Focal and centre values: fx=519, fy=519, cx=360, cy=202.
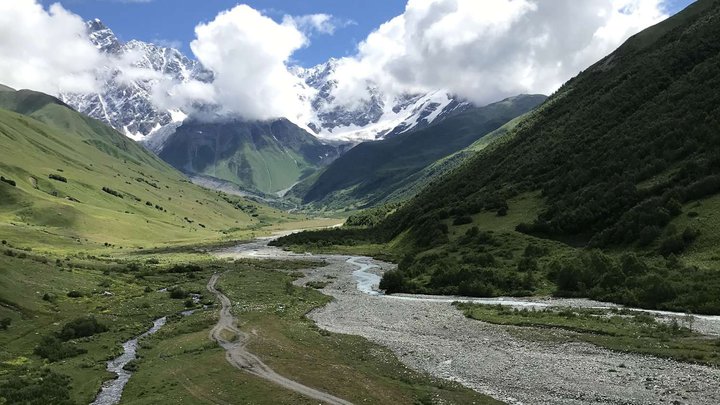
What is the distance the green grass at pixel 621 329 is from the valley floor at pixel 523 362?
4.10 feet

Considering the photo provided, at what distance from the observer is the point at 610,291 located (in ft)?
220

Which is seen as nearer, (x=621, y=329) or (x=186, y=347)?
(x=621, y=329)

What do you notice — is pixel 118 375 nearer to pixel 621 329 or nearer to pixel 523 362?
pixel 523 362

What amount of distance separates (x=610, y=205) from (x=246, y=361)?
2979 inches

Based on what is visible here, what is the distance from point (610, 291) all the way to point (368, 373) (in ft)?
130

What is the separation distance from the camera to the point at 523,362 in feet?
144

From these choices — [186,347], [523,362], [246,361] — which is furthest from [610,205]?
[186,347]

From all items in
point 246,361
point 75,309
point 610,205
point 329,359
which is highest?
point 610,205

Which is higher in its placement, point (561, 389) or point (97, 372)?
point (561, 389)

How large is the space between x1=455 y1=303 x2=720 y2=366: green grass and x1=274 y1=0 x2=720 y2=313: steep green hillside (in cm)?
754

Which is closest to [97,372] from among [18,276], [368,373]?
[368,373]

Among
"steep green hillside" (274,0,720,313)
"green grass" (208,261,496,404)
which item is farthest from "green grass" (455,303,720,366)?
"green grass" (208,261,496,404)

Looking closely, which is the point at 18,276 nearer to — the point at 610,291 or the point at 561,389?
the point at 561,389

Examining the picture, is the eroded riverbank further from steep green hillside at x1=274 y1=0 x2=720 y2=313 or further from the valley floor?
steep green hillside at x1=274 y1=0 x2=720 y2=313
